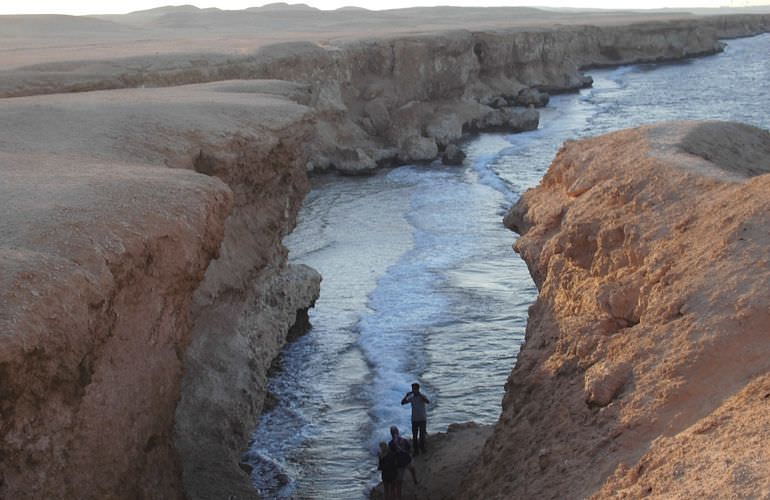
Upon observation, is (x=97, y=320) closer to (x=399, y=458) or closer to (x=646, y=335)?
(x=399, y=458)

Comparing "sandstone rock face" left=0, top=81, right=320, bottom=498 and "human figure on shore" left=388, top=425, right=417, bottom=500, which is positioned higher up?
"sandstone rock face" left=0, top=81, right=320, bottom=498

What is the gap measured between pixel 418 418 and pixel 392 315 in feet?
22.8

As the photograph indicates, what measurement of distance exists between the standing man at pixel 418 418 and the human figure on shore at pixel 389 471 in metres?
1.27

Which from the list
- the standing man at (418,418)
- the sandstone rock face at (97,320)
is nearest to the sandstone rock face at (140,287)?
the sandstone rock face at (97,320)

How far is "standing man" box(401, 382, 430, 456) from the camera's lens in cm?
1416

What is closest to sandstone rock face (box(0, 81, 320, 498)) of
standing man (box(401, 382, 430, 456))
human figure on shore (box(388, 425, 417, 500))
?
human figure on shore (box(388, 425, 417, 500))

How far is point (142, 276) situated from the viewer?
33.9ft

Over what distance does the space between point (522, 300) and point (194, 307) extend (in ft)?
29.1

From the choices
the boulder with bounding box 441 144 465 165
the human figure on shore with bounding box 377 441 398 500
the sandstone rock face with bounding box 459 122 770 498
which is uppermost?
the sandstone rock face with bounding box 459 122 770 498

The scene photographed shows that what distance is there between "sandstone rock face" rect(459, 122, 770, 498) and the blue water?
3989 millimetres

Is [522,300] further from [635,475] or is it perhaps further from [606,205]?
[635,475]

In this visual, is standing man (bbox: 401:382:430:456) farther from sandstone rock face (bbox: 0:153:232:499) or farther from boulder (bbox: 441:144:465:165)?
boulder (bbox: 441:144:465:165)

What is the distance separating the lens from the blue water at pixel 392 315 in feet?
50.4

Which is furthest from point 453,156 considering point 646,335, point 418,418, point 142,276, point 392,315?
point 646,335
